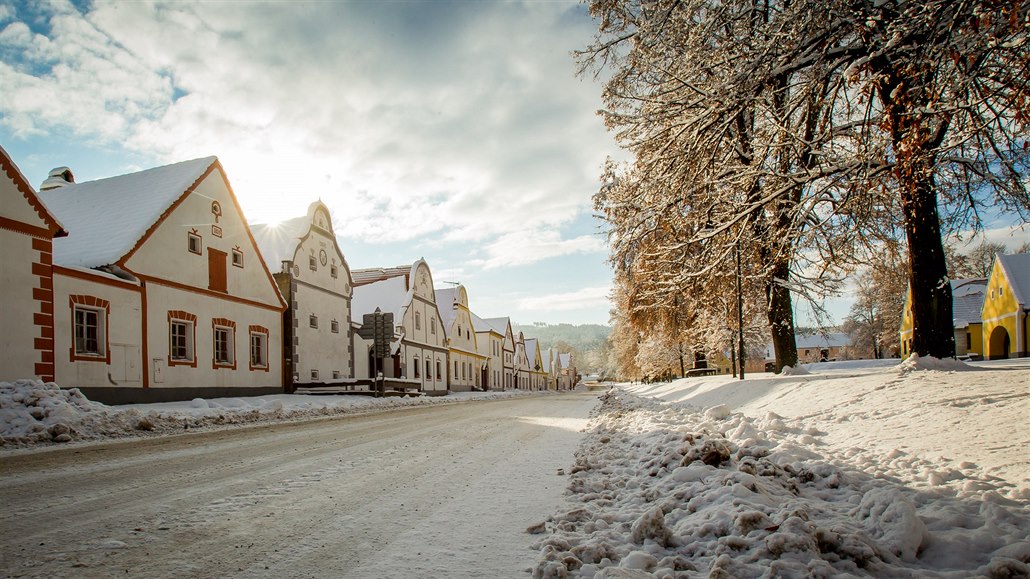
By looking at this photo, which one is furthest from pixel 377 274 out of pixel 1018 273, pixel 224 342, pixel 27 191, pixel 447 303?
pixel 1018 273

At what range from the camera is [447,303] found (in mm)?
50031

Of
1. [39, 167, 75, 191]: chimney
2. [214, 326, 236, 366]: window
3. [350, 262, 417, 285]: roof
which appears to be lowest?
[214, 326, 236, 366]: window

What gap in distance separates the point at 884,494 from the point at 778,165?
7.47 meters

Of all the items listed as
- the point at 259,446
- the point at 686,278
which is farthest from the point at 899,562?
the point at 686,278

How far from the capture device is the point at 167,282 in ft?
56.2

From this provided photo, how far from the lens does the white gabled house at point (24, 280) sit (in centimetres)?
1209

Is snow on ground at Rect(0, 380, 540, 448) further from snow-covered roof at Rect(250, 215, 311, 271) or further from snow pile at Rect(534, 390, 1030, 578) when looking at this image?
snow-covered roof at Rect(250, 215, 311, 271)

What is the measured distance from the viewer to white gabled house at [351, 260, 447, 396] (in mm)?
33625

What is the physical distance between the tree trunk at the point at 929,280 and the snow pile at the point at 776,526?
20.8 ft

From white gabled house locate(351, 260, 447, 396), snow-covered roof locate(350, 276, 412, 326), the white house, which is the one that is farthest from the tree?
the white house

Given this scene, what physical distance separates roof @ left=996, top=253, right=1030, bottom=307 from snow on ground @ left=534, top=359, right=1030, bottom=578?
115 feet

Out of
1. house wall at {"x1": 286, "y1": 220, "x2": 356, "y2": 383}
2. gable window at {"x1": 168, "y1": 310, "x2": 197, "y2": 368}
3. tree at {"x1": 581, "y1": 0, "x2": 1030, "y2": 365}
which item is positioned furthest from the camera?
house wall at {"x1": 286, "y1": 220, "x2": 356, "y2": 383}

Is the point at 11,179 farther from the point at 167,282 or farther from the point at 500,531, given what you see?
the point at 500,531

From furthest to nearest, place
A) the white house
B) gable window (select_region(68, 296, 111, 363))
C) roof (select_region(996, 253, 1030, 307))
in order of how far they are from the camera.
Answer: the white house < roof (select_region(996, 253, 1030, 307)) < gable window (select_region(68, 296, 111, 363))
